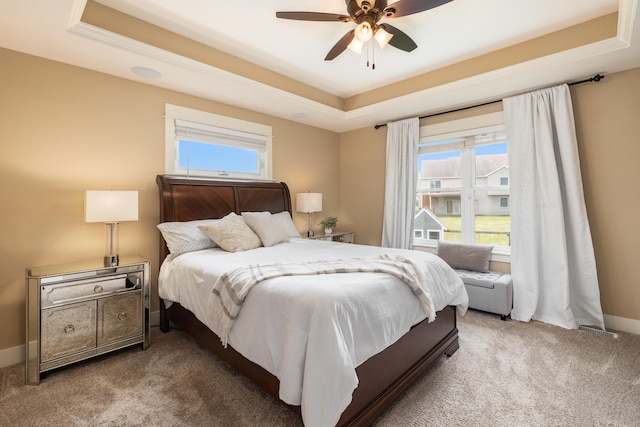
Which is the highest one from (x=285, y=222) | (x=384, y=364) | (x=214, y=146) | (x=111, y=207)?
(x=214, y=146)

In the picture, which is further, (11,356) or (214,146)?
(214,146)

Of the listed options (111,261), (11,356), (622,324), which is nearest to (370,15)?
(111,261)

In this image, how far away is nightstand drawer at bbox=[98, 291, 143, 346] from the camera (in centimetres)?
232

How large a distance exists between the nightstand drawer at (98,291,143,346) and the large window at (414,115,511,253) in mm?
3630

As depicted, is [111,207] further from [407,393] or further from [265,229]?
[407,393]

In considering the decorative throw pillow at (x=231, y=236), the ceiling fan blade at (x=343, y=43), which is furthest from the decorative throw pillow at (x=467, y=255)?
the ceiling fan blade at (x=343, y=43)

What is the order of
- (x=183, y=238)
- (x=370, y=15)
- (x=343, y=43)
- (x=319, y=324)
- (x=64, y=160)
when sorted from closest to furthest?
1. (x=319, y=324)
2. (x=370, y=15)
3. (x=343, y=43)
4. (x=64, y=160)
5. (x=183, y=238)

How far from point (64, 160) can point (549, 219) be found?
15.5 feet

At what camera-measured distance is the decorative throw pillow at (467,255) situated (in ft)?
11.6

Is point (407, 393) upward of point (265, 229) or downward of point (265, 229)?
downward

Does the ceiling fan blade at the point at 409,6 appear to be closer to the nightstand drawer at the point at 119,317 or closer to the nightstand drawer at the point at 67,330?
the nightstand drawer at the point at 119,317

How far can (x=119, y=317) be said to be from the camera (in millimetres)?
2396

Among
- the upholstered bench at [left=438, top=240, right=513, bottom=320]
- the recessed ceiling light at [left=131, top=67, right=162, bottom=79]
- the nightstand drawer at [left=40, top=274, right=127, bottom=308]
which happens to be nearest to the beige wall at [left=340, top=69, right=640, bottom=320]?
the upholstered bench at [left=438, top=240, right=513, bottom=320]

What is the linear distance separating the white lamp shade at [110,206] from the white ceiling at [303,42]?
1.18 m
